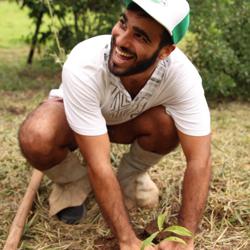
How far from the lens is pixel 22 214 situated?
8.11ft

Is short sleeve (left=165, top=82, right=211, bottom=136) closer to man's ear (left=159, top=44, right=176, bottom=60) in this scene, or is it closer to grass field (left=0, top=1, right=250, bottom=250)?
man's ear (left=159, top=44, right=176, bottom=60)

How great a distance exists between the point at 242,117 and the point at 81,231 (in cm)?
215

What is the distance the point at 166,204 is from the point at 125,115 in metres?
0.57

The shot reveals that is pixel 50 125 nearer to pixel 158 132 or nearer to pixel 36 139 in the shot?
pixel 36 139

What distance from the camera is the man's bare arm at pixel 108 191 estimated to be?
6.85 ft

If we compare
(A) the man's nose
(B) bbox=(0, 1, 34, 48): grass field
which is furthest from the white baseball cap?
(B) bbox=(0, 1, 34, 48): grass field

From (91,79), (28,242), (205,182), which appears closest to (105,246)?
(28,242)

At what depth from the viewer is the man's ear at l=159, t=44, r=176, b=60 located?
6.67 ft

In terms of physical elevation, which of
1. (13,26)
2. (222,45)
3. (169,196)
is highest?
→ (169,196)

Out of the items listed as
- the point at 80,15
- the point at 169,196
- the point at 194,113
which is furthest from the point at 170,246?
the point at 80,15

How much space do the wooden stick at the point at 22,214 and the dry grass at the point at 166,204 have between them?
0.16 feet

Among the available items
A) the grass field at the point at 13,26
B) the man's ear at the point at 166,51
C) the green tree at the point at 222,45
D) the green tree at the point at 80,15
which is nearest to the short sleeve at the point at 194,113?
the man's ear at the point at 166,51

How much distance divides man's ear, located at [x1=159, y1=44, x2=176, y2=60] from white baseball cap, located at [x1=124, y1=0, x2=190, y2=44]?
3 cm

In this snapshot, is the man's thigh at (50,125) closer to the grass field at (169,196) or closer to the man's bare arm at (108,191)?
the man's bare arm at (108,191)
